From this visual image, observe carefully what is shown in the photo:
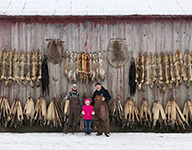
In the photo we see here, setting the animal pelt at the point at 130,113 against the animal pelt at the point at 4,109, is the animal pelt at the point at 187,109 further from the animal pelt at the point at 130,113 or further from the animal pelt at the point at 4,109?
the animal pelt at the point at 4,109

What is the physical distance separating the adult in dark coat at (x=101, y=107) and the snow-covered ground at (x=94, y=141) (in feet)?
1.23

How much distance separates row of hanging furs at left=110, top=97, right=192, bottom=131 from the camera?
9.89 meters

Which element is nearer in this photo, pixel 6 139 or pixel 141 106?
pixel 6 139

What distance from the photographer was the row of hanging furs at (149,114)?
9891 mm

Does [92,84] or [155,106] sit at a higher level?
[92,84]

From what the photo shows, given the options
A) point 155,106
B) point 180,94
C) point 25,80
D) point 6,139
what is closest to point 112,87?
point 155,106

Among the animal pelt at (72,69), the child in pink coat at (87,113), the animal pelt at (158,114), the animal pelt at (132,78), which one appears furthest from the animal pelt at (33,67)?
the animal pelt at (158,114)

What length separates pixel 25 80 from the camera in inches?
394

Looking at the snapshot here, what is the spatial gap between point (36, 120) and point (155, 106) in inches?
171

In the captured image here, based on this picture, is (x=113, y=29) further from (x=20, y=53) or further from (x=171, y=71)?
(x=20, y=53)
